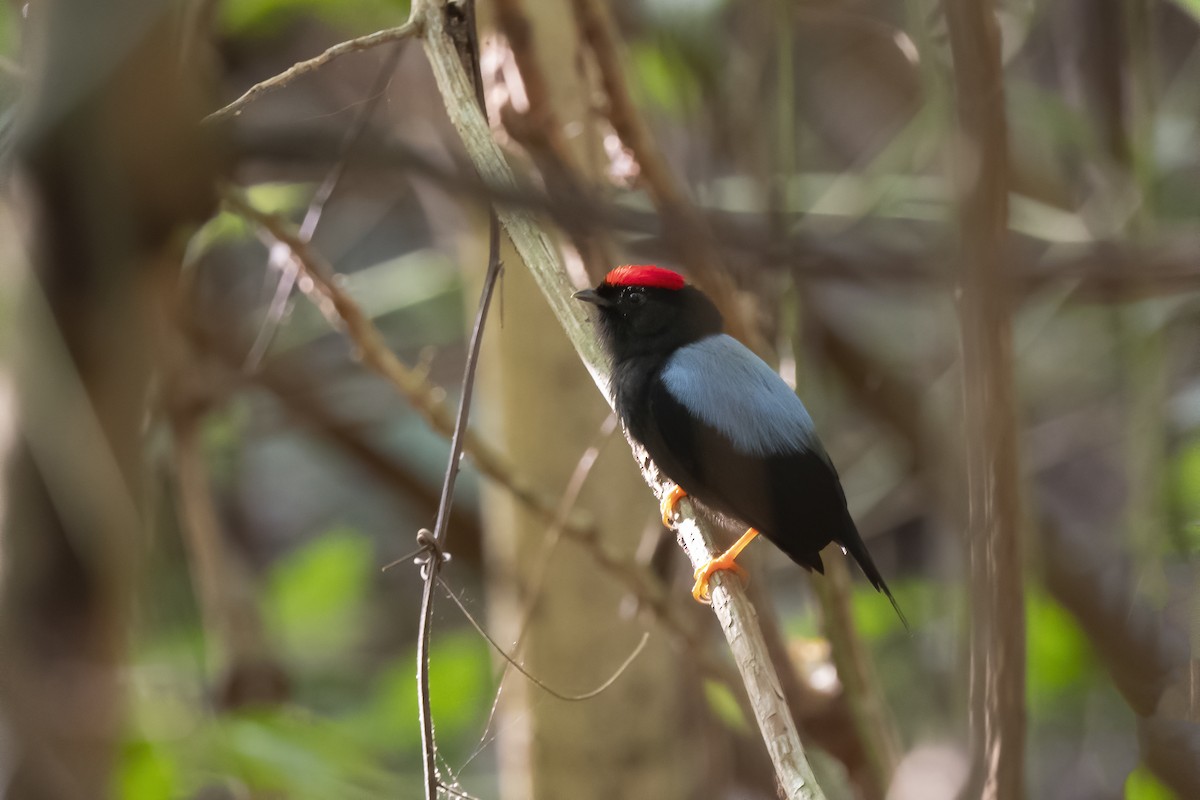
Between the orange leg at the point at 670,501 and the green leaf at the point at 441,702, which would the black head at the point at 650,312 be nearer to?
the orange leg at the point at 670,501

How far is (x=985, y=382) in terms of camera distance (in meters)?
0.93

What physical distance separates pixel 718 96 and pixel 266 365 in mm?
1808

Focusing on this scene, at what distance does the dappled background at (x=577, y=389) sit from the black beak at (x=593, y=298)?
126 mm

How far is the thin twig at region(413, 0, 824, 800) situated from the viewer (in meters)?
1.74

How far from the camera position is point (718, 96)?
3623mm

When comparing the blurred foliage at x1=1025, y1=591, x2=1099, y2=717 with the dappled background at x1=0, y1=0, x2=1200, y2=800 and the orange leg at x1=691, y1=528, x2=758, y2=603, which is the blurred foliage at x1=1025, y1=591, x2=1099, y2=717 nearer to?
the dappled background at x1=0, y1=0, x2=1200, y2=800

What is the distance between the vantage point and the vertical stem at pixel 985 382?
0.88m

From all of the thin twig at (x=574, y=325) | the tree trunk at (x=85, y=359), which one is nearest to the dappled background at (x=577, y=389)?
the tree trunk at (x=85, y=359)

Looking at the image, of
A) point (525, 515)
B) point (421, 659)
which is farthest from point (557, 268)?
point (525, 515)

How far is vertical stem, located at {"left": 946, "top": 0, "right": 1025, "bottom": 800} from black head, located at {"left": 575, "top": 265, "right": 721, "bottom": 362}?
77.7 inches

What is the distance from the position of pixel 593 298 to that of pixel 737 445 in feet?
1.72

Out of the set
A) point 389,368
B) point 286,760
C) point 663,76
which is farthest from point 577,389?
point 286,760

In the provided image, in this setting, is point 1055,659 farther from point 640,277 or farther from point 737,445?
point 640,277

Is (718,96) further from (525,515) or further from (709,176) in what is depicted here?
(525,515)
